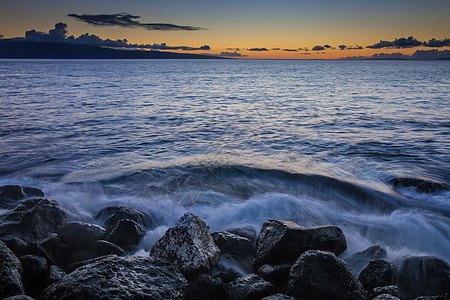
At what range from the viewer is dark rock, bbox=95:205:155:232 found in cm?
621

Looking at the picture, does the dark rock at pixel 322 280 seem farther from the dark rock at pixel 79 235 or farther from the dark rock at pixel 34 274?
the dark rock at pixel 79 235

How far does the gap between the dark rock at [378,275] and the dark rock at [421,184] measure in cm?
469

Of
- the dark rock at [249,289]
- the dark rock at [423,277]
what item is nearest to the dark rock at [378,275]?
the dark rock at [423,277]

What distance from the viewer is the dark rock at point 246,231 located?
6.07 metres

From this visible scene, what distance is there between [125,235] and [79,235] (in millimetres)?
771

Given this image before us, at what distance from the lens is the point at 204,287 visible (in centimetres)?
401

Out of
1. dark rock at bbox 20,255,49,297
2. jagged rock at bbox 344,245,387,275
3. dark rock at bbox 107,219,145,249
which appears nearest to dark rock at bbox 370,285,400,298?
jagged rock at bbox 344,245,387,275

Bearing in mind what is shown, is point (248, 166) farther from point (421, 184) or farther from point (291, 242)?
point (291, 242)

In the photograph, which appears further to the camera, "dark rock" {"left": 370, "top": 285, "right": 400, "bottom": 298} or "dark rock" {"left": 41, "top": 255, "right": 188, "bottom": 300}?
"dark rock" {"left": 370, "top": 285, "right": 400, "bottom": 298}

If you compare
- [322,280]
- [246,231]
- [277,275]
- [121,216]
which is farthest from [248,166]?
[322,280]

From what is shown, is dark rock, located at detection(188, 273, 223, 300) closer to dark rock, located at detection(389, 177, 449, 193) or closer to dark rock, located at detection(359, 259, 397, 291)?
dark rock, located at detection(359, 259, 397, 291)

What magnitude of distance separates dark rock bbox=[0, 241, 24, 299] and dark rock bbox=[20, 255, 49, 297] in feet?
0.46

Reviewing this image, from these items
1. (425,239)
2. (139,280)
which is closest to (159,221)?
(139,280)

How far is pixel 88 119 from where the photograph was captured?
17500 millimetres
